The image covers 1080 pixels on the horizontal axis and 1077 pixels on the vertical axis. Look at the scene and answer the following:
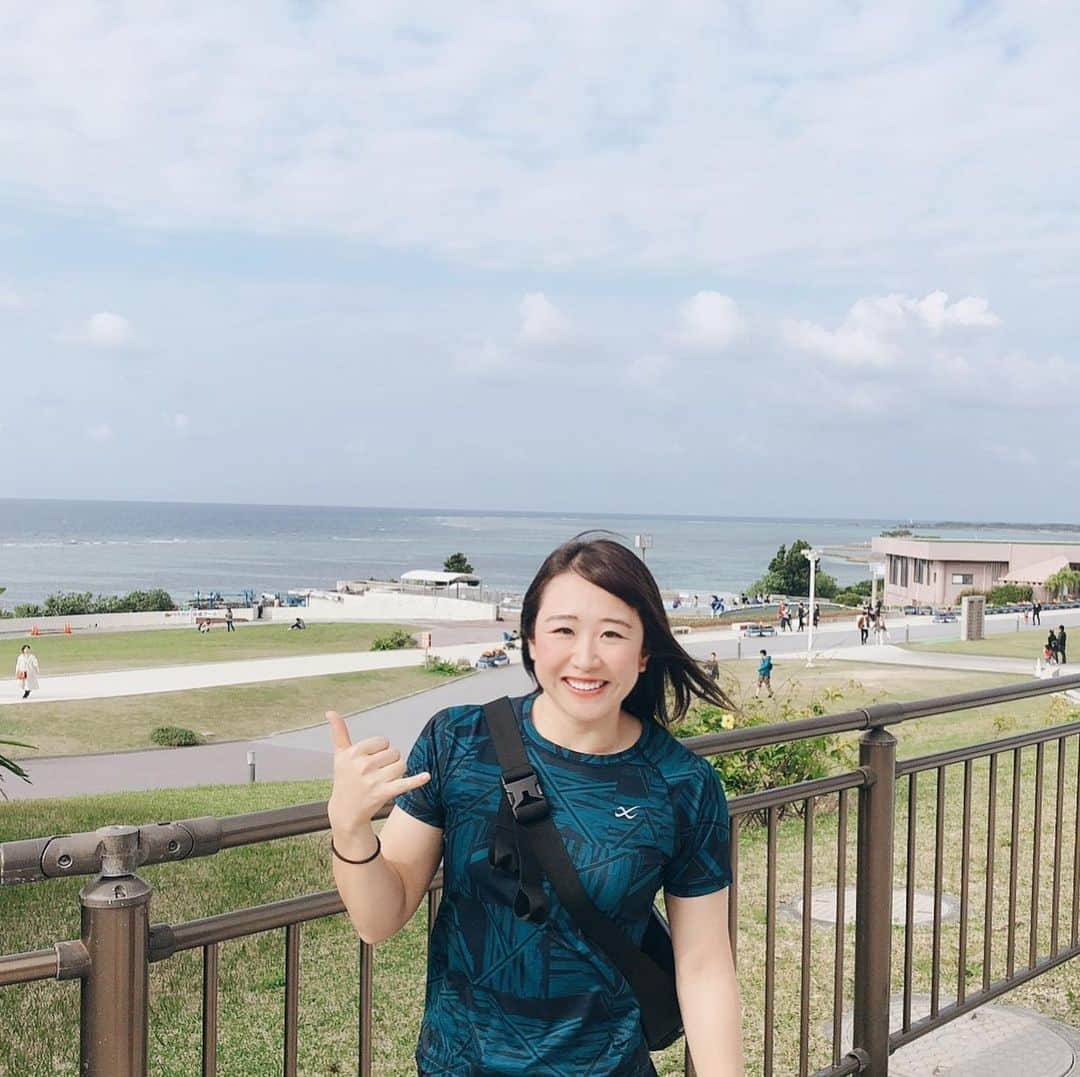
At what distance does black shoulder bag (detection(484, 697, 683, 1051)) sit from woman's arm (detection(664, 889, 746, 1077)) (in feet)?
0.09

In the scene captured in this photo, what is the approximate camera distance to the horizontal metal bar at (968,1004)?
325 centimetres

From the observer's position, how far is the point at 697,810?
169 cm

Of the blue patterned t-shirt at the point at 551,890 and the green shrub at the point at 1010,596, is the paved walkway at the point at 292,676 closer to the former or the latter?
the green shrub at the point at 1010,596

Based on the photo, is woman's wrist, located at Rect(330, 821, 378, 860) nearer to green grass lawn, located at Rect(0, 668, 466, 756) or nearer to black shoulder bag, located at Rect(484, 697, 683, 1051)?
black shoulder bag, located at Rect(484, 697, 683, 1051)

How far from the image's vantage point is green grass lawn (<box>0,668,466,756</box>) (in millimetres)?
29841

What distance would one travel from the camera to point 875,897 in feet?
9.86

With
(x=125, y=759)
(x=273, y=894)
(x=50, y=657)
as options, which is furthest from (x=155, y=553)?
(x=273, y=894)

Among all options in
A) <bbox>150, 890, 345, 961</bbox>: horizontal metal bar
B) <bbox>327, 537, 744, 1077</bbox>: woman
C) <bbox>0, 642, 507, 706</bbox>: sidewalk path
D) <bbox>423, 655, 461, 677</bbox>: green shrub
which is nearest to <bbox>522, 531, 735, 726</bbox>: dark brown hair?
<bbox>327, 537, 744, 1077</bbox>: woman

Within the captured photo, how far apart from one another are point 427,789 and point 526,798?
17 centimetres

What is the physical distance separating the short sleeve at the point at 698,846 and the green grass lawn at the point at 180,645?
4671cm

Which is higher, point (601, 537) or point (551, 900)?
point (601, 537)

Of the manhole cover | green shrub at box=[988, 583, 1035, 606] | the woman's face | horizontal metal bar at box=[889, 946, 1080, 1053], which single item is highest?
the woman's face

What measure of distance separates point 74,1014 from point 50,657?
160ft

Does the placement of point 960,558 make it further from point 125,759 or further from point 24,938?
point 24,938
